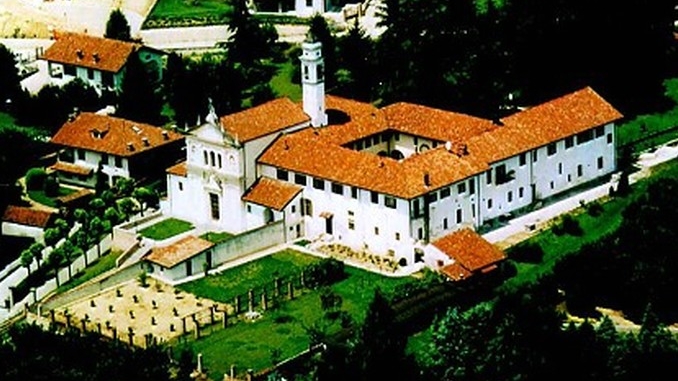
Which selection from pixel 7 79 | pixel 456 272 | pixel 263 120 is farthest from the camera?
pixel 7 79

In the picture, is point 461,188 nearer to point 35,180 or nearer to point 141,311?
point 141,311

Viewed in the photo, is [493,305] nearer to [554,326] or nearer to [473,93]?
[554,326]

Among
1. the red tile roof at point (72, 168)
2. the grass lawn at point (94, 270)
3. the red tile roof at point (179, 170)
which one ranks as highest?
the red tile roof at point (179, 170)

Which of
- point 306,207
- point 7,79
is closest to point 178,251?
point 306,207

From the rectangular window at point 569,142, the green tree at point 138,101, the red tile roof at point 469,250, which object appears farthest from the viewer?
the green tree at point 138,101

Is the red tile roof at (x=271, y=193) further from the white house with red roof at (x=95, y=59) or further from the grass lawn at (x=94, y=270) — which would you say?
the white house with red roof at (x=95, y=59)

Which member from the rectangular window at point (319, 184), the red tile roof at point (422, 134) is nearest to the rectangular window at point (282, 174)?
the red tile roof at point (422, 134)
